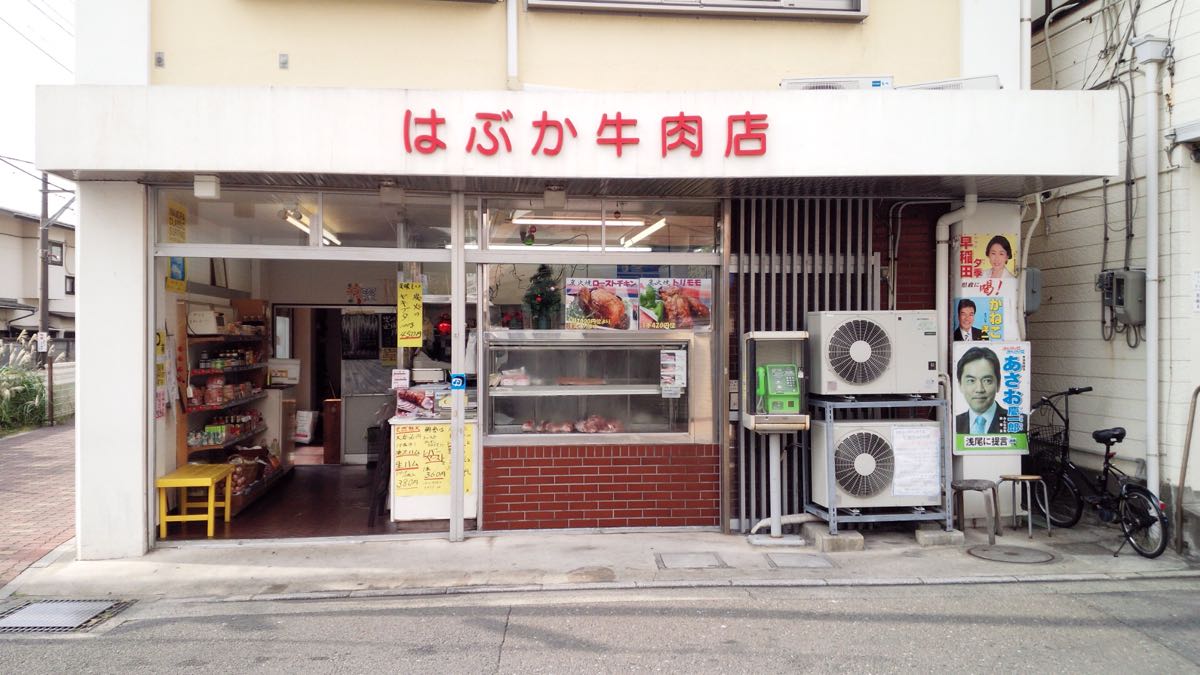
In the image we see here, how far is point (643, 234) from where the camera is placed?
7211mm

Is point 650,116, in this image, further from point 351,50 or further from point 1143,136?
point 1143,136

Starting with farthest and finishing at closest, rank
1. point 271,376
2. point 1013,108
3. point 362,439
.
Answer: point 362,439 → point 271,376 → point 1013,108

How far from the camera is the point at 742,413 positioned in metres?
6.96

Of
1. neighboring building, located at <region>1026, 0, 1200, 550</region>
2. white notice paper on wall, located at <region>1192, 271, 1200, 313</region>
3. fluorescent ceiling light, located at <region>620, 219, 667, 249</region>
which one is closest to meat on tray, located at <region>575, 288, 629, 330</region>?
fluorescent ceiling light, located at <region>620, 219, 667, 249</region>

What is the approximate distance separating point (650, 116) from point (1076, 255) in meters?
5.04

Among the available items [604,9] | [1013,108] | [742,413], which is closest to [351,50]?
[604,9]

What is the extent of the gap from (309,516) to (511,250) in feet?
12.1

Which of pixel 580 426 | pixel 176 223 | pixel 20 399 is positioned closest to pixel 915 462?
pixel 580 426

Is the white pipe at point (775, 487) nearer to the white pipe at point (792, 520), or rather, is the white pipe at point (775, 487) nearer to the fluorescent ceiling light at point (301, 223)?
the white pipe at point (792, 520)

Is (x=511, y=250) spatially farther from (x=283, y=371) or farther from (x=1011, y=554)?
(x=1011, y=554)

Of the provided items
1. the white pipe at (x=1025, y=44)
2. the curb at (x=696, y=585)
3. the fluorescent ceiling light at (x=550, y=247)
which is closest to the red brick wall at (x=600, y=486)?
the curb at (x=696, y=585)

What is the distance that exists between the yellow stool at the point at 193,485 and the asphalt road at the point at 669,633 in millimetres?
1603

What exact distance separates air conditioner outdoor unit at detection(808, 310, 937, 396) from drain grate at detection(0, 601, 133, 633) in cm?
592

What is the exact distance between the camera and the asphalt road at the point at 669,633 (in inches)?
175
